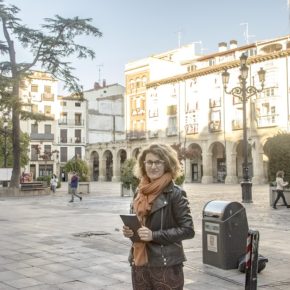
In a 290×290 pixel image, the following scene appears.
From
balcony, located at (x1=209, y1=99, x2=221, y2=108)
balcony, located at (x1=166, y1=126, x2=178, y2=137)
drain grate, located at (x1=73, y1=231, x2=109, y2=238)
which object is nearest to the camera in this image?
drain grate, located at (x1=73, y1=231, x2=109, y2=238)

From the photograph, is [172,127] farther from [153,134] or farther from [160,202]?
[160,202]

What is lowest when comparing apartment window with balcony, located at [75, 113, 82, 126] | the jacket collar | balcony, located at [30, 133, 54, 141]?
the jacket collar

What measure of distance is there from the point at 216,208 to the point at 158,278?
3563 mm

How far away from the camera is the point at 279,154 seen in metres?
18.7

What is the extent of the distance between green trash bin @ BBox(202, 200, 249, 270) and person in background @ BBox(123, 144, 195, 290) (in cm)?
332

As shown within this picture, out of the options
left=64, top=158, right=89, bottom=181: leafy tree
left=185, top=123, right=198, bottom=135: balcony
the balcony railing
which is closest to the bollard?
left=64, top=158, right=89, bottom=181: leafy tree

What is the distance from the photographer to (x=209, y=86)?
175ft

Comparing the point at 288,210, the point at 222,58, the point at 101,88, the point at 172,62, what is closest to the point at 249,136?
the point at 222,58

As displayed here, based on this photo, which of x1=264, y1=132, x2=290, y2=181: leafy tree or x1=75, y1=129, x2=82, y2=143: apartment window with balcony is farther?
x1=75, y1=129, x2=82, y2=143: apartment window with balcony

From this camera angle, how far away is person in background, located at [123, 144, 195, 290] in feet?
11.0

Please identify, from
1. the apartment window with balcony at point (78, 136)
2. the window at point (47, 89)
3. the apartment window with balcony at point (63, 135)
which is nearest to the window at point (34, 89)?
the window at point (47, 89)

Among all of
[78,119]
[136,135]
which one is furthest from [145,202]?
[78,119]

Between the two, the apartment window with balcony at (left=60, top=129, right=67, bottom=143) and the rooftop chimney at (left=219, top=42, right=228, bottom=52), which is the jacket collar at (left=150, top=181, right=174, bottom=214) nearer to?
the rooftop chimney at (left=219, top=42, right=228, bottom=52)

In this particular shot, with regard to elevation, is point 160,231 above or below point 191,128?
below
